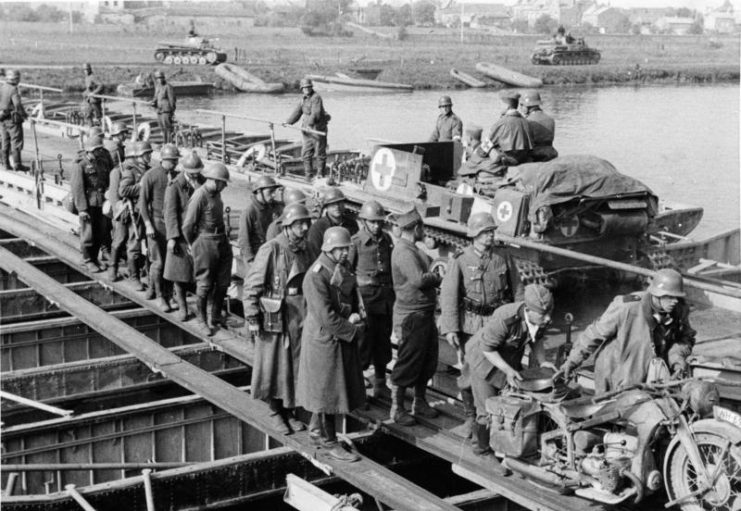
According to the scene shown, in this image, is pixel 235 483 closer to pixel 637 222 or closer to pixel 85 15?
pixel 637 222

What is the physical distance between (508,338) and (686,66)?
224ft

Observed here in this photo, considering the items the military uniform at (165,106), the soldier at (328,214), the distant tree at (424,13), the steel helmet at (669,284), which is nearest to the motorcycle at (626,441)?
the steel helmet at (669,284)

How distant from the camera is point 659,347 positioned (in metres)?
7.39

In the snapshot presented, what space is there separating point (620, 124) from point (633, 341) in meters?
34.1

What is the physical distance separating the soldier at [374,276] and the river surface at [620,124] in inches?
515

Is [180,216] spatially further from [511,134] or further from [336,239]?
[511,134]

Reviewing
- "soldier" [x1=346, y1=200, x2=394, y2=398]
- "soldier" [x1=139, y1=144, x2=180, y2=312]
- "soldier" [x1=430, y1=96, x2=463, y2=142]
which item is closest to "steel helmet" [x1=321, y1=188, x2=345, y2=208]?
"soldier" [x1=346, y1=200, x2=394, y2=398]

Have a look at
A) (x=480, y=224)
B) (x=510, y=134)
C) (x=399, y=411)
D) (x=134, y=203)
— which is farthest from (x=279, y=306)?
(x=510, y=134)

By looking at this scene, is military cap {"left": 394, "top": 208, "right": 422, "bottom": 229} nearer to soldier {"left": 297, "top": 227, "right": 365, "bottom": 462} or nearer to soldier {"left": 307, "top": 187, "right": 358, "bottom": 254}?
soldier {"left": 297, "top": 227, "right": 365, "bottom": 462}

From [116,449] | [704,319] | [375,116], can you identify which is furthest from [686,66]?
[116,449]

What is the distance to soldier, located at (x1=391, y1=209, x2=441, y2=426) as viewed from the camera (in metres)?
8.38

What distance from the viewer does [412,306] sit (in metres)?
8.41

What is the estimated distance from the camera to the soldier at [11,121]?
18016 millimetres

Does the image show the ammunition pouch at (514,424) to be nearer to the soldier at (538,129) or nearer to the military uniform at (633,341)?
the military uniform at (633,341)
